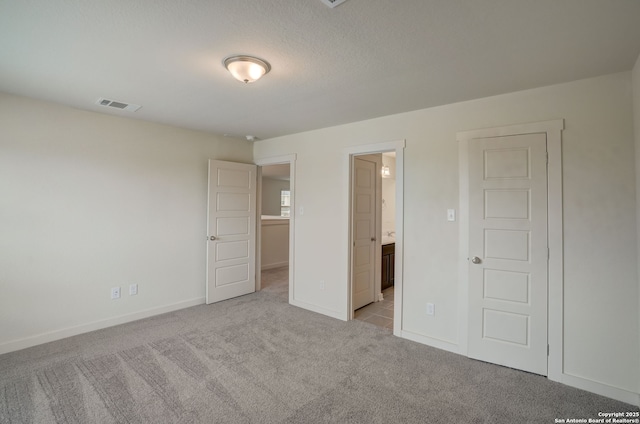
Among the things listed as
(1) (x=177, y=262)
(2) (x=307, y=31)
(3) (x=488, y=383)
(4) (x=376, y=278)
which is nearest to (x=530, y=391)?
(3) (x=488, y=383)

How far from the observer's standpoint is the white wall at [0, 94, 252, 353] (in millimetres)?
2881

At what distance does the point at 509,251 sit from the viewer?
2.64 meters

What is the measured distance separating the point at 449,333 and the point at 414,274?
0.65 m

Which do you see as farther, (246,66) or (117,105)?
(117,105)

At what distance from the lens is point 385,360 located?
2746 mm

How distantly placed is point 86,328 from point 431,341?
376cm

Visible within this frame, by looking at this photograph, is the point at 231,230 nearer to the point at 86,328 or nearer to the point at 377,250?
the point at 86,328

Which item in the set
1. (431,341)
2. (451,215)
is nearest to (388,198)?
(451,215)

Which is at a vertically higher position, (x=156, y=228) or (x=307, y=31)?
(x=307, y=31)

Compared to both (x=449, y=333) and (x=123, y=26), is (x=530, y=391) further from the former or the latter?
(x=123, y=26)

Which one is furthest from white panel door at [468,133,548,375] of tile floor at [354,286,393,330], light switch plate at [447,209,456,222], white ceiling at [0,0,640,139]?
tile floor at [354,286,393,330]

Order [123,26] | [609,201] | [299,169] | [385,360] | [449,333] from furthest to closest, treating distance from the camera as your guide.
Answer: [299,169] < [449,333] < [385,360] < [609,201] < [123,26]

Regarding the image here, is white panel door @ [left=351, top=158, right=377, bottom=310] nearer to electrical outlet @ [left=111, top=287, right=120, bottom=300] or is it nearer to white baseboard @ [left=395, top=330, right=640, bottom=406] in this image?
white baseboard @ [left=395, top=330, right=640, bottom=406]

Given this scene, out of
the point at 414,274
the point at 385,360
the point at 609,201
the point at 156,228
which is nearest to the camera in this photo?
the point at 609,201
